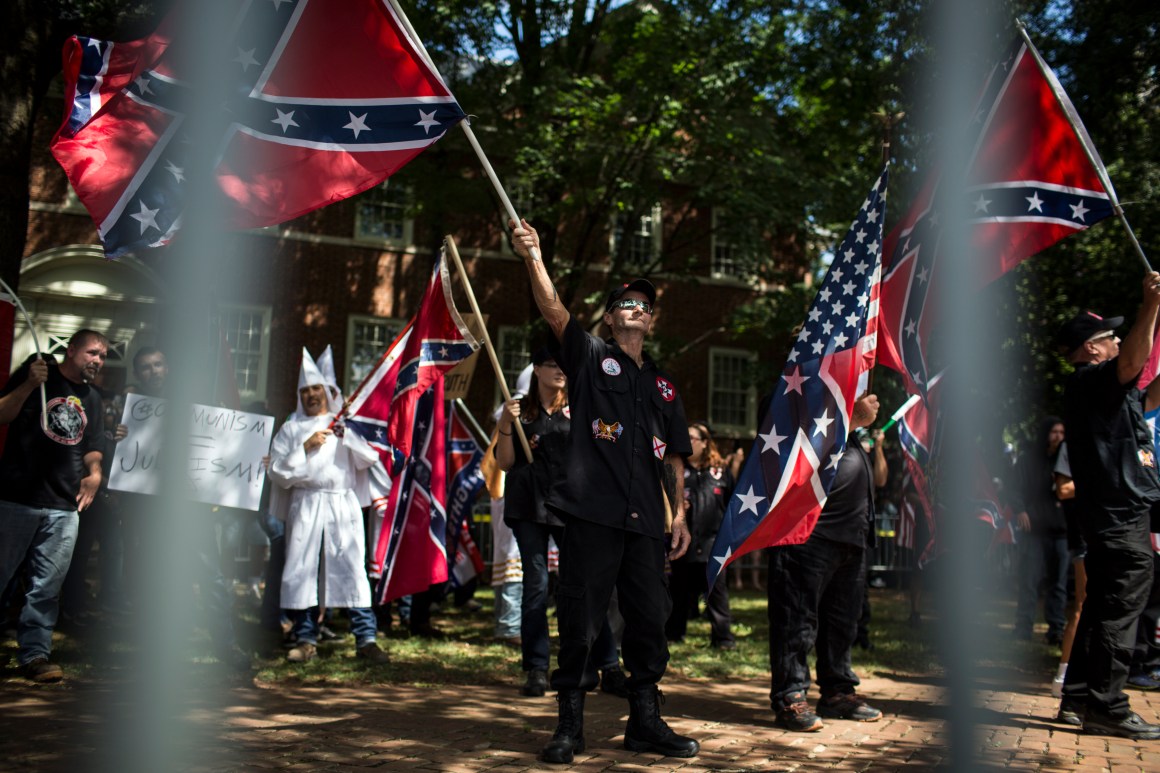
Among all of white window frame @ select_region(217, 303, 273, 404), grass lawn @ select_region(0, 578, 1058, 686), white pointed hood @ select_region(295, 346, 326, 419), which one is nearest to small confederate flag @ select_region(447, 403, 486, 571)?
grass lawn @ select_region(0, 578, 1058, 686)

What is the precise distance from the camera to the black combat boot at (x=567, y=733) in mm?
4867

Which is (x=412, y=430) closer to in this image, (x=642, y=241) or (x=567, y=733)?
(x=567, y=733)

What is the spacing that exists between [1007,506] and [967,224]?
33.0ft

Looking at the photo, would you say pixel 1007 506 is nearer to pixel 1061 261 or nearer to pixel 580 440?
pixel 580 440

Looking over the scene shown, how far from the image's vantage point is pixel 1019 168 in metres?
6.71

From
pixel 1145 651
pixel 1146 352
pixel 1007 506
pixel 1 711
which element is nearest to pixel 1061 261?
pixel 1007 506

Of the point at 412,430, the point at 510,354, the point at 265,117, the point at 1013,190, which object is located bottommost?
the point at 412,430

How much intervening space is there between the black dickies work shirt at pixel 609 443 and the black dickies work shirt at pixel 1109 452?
8.15 feet

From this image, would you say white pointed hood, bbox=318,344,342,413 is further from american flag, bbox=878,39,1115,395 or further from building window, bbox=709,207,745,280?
building window, bbox=709,207,745,280

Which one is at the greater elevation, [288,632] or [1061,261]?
[1061,261]

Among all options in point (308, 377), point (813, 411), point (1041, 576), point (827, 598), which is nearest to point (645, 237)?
point (1041, 576)

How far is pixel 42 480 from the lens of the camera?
6793 millimetres

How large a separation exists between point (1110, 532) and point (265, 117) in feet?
16.1

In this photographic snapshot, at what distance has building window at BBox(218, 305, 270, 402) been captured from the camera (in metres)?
23.5
